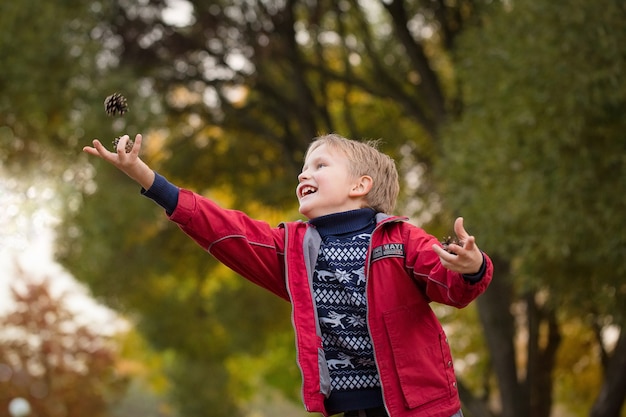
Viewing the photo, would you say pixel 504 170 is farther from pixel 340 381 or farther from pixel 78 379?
pixel 78 379

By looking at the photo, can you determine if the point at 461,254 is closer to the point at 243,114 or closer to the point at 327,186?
the point at 327,186

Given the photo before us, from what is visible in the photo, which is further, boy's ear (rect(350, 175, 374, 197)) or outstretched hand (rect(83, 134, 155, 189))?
boy's ear (rect(350, 175, 374, 197))

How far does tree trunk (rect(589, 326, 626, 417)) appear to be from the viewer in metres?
10.7

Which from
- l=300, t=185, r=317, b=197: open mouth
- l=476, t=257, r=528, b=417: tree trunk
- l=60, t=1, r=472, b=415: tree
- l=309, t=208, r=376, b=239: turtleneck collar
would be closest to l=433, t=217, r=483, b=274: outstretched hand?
l=309, t=208, r=376, b=239: turtleneck collar

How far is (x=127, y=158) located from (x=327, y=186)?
723mm

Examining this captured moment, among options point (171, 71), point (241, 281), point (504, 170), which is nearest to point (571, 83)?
point (504, 170)

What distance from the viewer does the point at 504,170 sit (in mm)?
8680

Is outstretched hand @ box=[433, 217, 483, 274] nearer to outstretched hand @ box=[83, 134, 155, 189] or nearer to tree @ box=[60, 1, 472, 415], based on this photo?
outstretched hand @ box=[83, 134, 155, 189]

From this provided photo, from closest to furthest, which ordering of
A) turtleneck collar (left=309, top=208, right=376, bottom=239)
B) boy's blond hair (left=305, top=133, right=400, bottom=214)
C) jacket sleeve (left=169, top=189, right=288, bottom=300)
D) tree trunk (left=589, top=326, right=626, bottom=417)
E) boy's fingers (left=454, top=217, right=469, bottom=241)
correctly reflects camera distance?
boy's fingers (left=454, top=217, right=469, bottom=241)
jacket sleeve (left=169, top=189, right=288, bottom=300)
turtleneck collar (left=309, top=208, right=376, bottom=239)
boy's blond hair (left=305, top=133, right=400, bottom=214)
tree trunk (left=589, top=326, right=626, bottom=417)

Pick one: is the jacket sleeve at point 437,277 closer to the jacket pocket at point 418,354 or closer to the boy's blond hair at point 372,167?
the jacket pocket at point 418,354

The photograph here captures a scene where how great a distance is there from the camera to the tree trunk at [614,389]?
1068 centimetres

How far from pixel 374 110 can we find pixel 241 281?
4.67m

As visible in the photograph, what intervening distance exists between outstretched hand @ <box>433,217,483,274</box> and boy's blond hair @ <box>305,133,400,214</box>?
0.66m

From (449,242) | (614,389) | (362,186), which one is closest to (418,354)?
(449,242)
